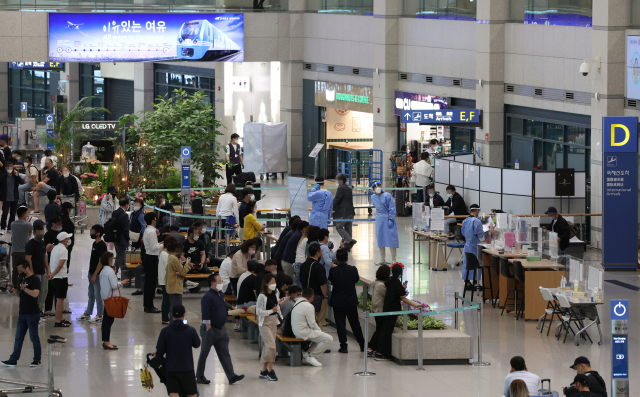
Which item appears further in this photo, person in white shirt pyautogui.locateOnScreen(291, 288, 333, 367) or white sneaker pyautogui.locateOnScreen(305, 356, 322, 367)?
white sneaker pyautogui.locateOnScreen(305, 356, 322, 367)

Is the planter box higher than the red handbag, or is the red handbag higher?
the red handbag

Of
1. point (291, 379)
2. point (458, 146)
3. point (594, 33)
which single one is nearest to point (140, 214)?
point (291, 379)

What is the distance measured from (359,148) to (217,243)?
59.8 feet

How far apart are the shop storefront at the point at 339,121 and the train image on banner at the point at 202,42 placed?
3893 mm

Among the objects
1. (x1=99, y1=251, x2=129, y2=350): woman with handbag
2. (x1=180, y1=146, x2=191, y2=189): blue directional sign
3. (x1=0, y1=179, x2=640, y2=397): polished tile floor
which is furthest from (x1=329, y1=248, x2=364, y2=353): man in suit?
(x1=180, y1=146, x2=191, y2=189): blue directional sign

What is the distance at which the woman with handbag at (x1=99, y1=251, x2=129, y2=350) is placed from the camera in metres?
13.1

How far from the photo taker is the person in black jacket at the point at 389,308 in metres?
12.9

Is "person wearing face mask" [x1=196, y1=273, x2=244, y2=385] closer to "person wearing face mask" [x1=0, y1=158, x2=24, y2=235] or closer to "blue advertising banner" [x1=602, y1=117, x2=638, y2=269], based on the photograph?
"blue advertising banner" [x1=602, y1=117, x2=638, y2=269]

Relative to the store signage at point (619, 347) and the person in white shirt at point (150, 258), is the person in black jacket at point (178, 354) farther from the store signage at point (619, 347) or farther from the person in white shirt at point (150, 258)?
the person in white shirt at point (150, 258)

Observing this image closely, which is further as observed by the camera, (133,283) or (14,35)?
(14,35)

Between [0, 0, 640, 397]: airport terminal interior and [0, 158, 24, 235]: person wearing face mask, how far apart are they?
0.22 feet

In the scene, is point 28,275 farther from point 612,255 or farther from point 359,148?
point 359,148

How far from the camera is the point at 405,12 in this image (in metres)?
30.8

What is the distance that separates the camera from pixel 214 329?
11.6 meters
